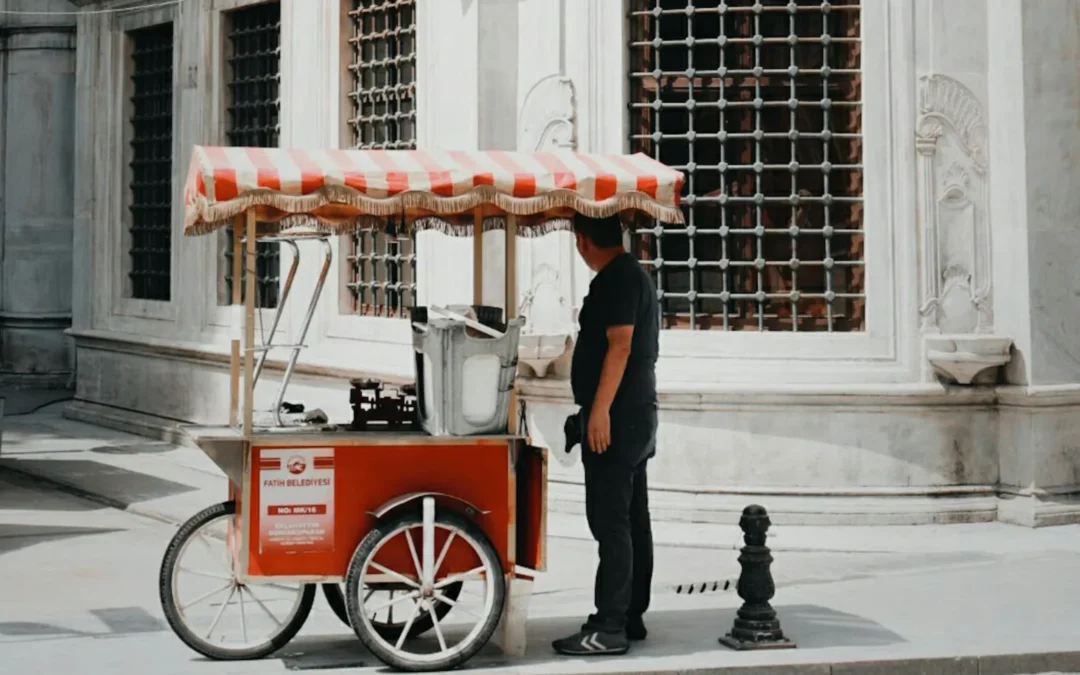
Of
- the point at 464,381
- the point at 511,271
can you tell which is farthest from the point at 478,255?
the point at 464,381

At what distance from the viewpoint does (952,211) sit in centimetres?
1299

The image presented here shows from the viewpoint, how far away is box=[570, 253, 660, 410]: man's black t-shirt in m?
8.51

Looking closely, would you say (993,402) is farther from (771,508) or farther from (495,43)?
(495,43)

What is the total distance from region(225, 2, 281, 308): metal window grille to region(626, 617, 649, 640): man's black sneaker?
10.4 metres

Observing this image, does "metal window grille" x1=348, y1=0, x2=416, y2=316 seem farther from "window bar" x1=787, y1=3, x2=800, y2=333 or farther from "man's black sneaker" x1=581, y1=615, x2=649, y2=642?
A: "man's black sneaker" x1=581, y1=615, x2=649, y2=642

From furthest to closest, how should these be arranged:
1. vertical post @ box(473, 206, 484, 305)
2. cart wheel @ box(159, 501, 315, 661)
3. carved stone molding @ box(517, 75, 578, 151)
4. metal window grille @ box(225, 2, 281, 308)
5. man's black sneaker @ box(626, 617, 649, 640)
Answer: metal window grille @ box(225, 2, 281, 308) → carved stone molding @ box(517, 75, 578, 151) → vertical post @ box(473, 206, 484, 305) → man's black sneaker @ box(626, 617, 649, 640) → cart wheel @ box(159, 501, 315, 661)

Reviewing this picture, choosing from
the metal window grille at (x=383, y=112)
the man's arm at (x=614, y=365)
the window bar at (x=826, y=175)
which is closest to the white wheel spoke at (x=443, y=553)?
the man's arm at (x=614, y=365)

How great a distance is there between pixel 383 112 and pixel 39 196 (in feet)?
39.2

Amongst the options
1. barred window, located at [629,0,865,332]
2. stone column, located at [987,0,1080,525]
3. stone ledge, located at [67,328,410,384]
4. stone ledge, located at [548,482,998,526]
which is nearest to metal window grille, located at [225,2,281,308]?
stone ledge, located at [67,328,410,384]

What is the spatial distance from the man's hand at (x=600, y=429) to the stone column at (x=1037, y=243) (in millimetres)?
5369

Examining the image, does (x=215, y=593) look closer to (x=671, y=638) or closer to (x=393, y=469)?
(x=393, y=469)

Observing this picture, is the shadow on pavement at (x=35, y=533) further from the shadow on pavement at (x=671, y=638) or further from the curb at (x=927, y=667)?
the curb at (x=927, y=667)

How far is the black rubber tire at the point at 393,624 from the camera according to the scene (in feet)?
28.3

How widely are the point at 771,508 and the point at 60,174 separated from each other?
677 inches
